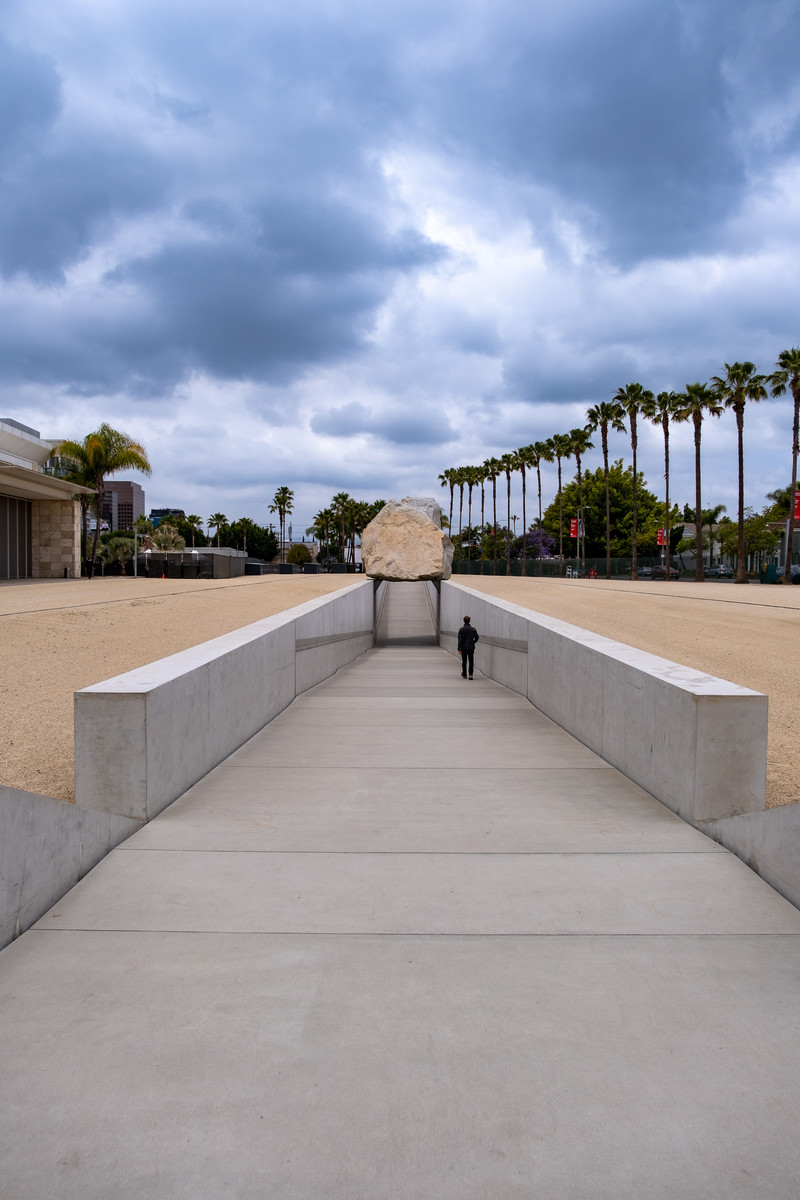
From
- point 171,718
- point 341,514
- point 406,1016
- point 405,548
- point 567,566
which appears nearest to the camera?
point 406,1016

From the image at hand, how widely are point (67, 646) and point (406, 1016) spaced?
31.1 ft

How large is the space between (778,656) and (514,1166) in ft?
36.8

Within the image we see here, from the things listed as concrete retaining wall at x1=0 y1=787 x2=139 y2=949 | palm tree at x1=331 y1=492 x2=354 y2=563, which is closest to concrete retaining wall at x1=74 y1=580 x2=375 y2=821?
concrete retaining wall at x1=0 y1=787 x2=139 y2=949

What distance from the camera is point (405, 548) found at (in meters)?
32.2

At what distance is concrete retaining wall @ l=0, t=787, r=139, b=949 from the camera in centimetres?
370

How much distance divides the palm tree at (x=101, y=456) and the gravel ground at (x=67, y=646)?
723 inches

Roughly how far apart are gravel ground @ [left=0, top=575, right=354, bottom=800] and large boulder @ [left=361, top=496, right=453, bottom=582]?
34.0 feet

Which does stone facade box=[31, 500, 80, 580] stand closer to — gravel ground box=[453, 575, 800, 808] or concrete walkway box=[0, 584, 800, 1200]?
gravel ground box=[453, 575, 800, 808]

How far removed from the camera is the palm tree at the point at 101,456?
1481 inches

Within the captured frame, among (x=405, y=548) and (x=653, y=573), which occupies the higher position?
(x=405, y=548)

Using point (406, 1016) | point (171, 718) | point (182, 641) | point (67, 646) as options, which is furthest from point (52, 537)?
point (406, 1016)

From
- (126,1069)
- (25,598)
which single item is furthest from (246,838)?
(25,598)

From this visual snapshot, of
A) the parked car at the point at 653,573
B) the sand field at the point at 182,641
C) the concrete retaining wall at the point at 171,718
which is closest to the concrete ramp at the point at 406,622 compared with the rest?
the sand field at the point at 182,641

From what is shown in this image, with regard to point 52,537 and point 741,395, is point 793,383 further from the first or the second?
point 52,537
